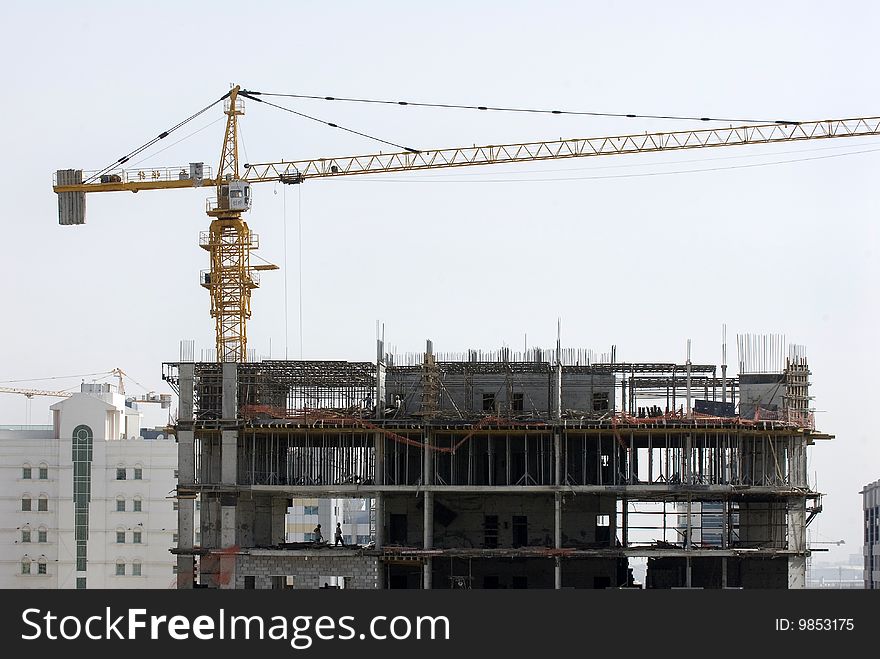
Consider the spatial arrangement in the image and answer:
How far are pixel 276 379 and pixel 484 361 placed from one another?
1042 cm

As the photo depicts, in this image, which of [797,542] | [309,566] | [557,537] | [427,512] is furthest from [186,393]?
[797,542]

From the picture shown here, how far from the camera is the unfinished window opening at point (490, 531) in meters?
75.4

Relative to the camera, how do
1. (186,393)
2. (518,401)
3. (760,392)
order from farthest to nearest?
(760,392), (518,401), (186,393)

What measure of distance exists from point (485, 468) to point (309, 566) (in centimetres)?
990

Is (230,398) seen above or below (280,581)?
above

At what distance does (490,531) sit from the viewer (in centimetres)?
7550

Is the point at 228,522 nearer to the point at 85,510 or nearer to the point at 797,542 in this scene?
the point at 797,542

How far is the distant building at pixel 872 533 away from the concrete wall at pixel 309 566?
63105 mm

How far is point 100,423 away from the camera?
13500 cm
